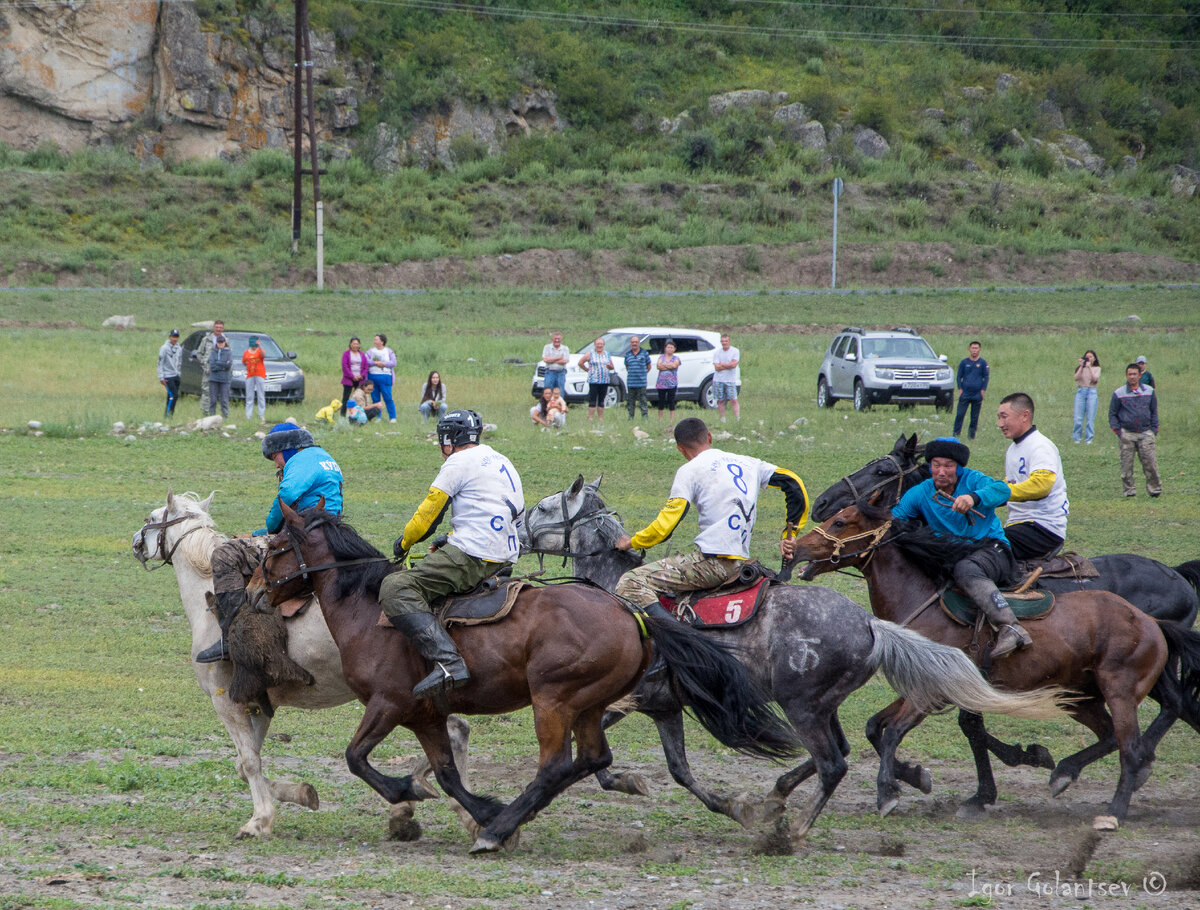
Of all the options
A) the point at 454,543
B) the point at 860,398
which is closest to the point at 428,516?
the point at 454,543

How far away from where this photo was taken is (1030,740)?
29.1 feet

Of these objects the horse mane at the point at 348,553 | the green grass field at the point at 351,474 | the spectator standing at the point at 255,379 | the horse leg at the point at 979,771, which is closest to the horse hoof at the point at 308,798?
the green grass field at the point at 351,474

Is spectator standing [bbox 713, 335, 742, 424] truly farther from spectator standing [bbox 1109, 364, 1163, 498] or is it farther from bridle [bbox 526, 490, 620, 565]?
bridle [bbox 526, 490, 620, 565]

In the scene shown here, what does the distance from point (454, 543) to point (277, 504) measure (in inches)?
43.9

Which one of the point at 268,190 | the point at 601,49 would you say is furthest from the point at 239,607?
the point at 601,49

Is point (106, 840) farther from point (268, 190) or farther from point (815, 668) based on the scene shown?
point (268, 190)

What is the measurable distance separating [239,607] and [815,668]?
327 cm

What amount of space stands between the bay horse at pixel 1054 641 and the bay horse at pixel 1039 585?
0.27ft

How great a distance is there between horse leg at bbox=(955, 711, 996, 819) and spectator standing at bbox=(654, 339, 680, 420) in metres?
17.3

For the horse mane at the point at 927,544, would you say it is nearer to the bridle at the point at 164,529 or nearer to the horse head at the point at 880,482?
the horse head at the point at 880,482

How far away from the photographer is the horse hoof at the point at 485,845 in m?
6.36

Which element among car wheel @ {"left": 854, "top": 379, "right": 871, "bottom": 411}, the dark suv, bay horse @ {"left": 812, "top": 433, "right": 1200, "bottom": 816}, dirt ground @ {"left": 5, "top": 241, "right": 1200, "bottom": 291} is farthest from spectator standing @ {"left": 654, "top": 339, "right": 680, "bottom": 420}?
dirt ground @ {"left": 5, "top": 241, "right": 1200, "bottom": 291}

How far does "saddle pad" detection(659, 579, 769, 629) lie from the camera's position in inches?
287

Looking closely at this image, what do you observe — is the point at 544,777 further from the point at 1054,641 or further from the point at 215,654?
the point at 1054,641
